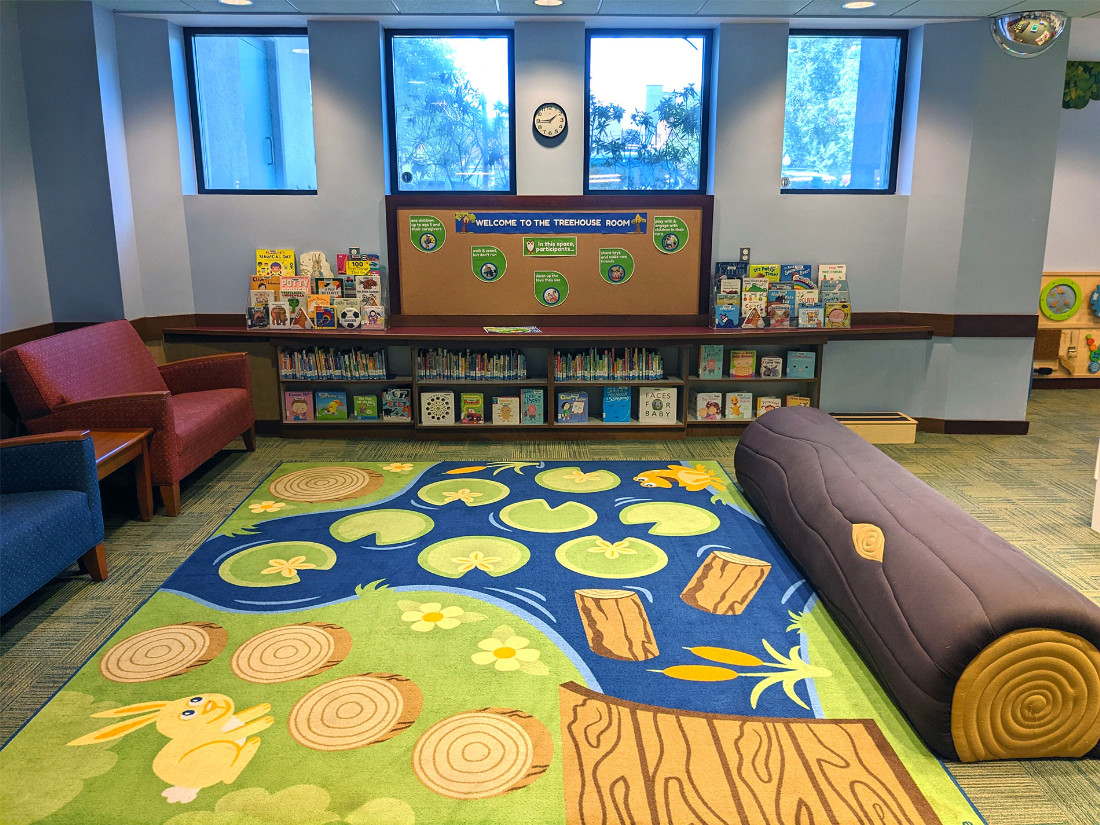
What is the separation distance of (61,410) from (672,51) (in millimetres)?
4617

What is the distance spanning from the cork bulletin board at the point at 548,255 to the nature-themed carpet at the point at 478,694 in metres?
2.18

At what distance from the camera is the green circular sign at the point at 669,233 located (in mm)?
5875

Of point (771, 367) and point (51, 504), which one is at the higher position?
point (771, 367)

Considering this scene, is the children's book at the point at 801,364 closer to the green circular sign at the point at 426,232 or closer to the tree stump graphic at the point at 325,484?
the green circular sign at the point at 426,232

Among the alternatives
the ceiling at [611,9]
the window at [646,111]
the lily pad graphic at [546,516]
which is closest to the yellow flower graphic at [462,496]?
the lily pad graphic at [546,516]

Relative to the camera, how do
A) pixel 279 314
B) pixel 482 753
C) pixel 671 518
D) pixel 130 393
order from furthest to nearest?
pixel 279 314
pixel 130 393
pixel 671 518
pixel 482 753

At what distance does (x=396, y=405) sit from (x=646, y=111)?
9.30ft

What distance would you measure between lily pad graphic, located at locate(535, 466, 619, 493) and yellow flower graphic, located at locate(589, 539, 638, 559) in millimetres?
770

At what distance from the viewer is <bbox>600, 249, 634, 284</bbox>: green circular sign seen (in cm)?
592

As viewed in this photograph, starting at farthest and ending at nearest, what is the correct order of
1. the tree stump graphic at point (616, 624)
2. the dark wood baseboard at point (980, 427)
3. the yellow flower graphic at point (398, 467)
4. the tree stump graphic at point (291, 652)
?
the dark wood baseboard at point (980, 427)
the yellow flower graphic at point (398, 467)
the tree stump graphic at point (616, 624)
the tree stump graphic at point (291, 652)

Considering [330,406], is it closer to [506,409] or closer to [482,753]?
[506,409]

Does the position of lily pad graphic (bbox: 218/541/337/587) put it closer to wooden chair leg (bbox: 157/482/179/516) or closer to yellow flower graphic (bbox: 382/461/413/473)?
wooden chair leg (bbox: 157/482/179/516)

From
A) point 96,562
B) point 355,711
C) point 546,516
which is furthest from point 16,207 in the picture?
point 355,711

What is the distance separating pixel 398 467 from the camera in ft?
17.3
